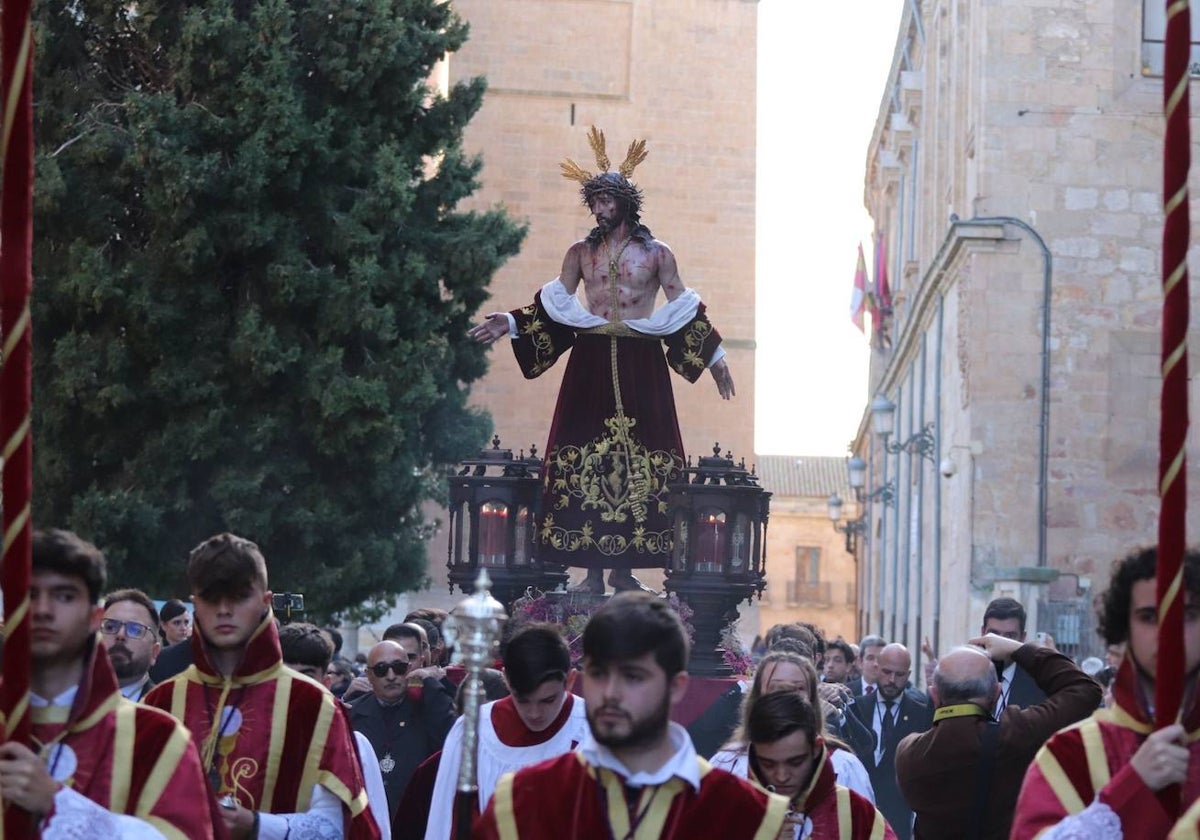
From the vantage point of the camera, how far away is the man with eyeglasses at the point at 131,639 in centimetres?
700

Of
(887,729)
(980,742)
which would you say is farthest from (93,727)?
(887,729)

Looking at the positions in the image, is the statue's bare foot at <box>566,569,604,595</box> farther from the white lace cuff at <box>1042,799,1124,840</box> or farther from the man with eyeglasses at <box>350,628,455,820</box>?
the white lace cuff at <box>1042,799,1124,840</box>

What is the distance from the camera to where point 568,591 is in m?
12.2

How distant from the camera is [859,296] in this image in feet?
145

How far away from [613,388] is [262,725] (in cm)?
655

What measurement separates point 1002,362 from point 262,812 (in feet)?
61.7

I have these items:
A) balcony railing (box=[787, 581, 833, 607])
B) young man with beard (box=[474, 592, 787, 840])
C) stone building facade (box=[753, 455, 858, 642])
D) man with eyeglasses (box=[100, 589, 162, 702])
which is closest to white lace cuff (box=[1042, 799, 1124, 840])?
young man with beard (box=[474, 592, 787, 840])

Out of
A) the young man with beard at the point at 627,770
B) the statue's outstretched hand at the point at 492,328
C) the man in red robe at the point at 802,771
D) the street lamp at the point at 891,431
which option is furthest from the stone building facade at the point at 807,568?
the young man with beard at the point at 627,770

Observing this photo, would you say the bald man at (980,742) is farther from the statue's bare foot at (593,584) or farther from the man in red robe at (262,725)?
the statue's bare foot at (593,584)

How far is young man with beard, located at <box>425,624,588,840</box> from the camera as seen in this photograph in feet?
21.8

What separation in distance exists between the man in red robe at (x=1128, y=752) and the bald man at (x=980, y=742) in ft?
5.46

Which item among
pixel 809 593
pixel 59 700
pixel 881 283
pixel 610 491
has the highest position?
pixel 881 283

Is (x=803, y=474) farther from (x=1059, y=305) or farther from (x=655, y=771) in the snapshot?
(x=655, y=771)

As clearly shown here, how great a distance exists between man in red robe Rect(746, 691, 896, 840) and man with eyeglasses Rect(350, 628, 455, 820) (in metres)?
3.03
